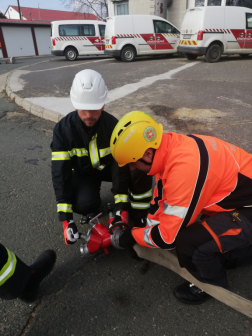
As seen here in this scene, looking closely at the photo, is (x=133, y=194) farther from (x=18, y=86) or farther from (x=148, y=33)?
(x=148, y=33)

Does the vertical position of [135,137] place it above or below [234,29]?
below

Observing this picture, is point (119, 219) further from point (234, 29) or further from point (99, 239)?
point (234, 29)

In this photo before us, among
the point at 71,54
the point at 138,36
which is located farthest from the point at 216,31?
the point at 71,54

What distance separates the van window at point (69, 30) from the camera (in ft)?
45.7

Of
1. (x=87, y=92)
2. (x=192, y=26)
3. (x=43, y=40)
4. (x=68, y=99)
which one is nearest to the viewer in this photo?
(x=87, y=92)

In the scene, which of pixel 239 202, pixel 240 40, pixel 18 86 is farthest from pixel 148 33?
pixel 239 202

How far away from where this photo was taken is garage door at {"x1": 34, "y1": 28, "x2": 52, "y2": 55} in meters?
29.6

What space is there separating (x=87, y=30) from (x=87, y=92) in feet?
48.4

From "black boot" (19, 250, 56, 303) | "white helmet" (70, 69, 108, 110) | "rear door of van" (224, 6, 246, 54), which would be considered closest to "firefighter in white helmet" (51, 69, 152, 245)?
"white helmet" (70, 69, 108, 110)

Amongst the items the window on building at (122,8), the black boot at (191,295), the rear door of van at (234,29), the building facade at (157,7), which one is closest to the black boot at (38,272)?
the black boot at (191,295)

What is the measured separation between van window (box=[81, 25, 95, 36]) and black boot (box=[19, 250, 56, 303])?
15.2m

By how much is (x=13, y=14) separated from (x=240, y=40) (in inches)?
1952

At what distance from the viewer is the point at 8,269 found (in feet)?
5.08

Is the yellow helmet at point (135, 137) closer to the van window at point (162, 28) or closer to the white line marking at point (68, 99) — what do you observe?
the white line marking at point (68, 99)
